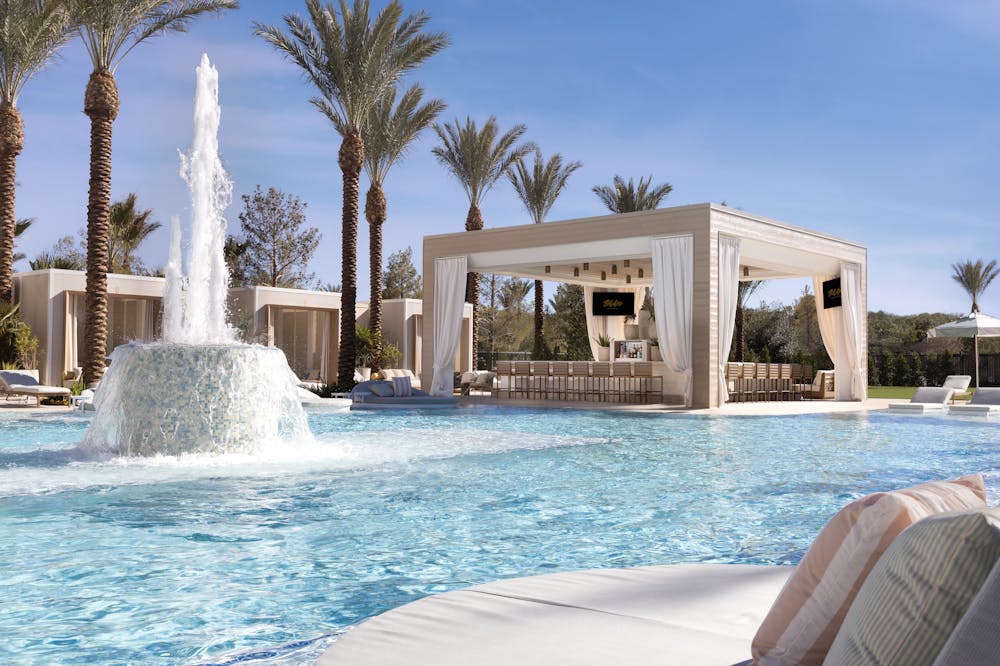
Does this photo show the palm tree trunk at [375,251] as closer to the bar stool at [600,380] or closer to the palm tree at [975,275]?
the bar stool at [600,380]

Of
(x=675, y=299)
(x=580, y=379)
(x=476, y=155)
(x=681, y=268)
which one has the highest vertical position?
(x=476, y=155)

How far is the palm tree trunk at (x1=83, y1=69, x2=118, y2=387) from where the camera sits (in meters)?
17.6

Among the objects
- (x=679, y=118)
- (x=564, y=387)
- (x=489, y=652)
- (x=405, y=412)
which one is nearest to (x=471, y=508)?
(x=489, y=652)

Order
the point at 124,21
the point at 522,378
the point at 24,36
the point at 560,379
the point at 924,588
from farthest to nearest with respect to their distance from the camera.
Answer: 1. the point at 522,378
2. the point at 560,379
3. the point at 24,36
4. the point at 124,21
5. the point at 924,588

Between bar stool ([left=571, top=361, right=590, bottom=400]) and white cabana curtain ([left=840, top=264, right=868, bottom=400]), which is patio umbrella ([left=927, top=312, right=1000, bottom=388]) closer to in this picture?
white cabana curtain ([left=840, top=264, right=868, bottom=400])

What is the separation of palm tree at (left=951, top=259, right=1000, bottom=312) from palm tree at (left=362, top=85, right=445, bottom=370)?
83.4 ft

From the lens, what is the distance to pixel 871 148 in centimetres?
3322

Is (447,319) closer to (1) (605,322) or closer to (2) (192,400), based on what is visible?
(1) (605,322)

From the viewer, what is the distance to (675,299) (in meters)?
16.9

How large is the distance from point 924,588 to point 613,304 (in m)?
22.8

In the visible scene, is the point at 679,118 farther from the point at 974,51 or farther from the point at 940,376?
the point at 940,376

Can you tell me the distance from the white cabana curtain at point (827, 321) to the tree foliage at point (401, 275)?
25258 mm

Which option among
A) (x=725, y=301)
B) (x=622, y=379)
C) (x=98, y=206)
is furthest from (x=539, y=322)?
(x=98, y=206)

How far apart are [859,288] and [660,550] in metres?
18.2
